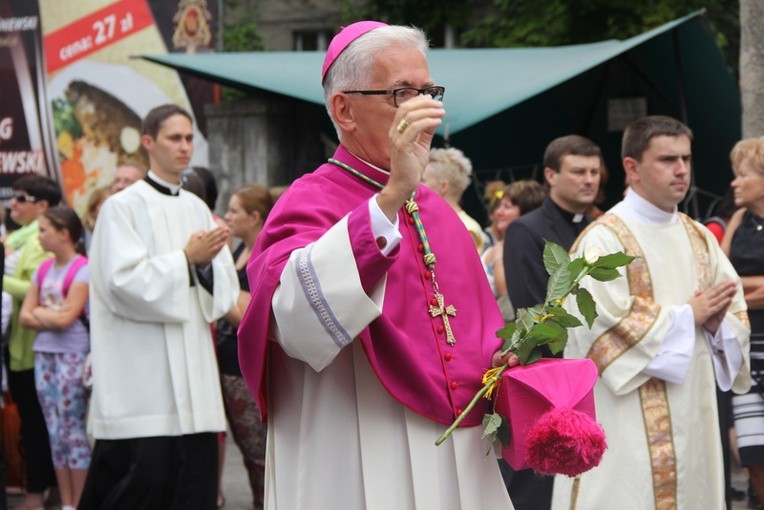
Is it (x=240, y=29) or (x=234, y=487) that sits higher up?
(x=240, y=29)

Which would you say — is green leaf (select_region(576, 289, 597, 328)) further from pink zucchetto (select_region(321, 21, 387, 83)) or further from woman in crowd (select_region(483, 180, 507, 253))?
woman in crowd (select_region(483, 180, 507, 253))

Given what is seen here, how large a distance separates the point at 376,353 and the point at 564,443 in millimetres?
496

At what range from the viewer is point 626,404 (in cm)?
532

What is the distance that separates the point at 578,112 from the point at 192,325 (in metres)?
5.83

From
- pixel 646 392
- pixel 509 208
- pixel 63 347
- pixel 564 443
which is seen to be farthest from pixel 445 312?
pixel 63 347

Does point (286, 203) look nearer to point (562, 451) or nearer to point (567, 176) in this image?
point (562, 451)

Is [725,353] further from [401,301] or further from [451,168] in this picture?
[451,168]

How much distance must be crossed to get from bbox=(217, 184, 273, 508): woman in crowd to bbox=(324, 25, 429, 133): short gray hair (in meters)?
3.98

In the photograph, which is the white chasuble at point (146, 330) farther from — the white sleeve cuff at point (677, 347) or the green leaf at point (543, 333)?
the green leaf at point (543, 333)

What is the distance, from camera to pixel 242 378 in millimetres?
7449

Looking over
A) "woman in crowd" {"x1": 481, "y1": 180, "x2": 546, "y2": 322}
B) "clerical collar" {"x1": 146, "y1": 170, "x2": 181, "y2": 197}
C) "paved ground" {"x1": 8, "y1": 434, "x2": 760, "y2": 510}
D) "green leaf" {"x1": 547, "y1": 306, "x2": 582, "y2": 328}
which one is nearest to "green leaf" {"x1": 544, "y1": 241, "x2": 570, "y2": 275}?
"green leaf" {"x1": 547, "y1": 306, "x2": 582, "y2": 328}

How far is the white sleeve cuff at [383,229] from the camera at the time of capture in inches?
119

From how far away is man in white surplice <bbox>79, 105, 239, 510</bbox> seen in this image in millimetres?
6438

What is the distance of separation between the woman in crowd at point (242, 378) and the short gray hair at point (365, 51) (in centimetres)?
398
